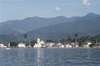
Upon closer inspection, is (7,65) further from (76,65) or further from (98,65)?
(98,65)

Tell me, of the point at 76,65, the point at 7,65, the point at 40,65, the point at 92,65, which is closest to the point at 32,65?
the point at 40,65

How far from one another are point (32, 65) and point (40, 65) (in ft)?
5.38

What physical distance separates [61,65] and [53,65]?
1624 mm

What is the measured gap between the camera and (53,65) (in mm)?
46125

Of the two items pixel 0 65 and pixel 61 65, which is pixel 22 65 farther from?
pixel 61 65

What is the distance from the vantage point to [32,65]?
46.5 meters

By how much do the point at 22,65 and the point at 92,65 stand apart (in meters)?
14.2

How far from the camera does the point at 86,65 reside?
4544cm

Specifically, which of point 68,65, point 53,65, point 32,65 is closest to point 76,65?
point 68,65

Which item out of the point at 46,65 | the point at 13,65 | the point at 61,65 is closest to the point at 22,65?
the point at 13,65

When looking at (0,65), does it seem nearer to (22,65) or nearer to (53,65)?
(22,65)

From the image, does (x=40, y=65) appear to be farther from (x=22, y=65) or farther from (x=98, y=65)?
(x=98, y=65)

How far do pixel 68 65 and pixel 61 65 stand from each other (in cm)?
142

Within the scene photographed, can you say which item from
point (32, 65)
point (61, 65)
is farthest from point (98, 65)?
point (32, 65)
